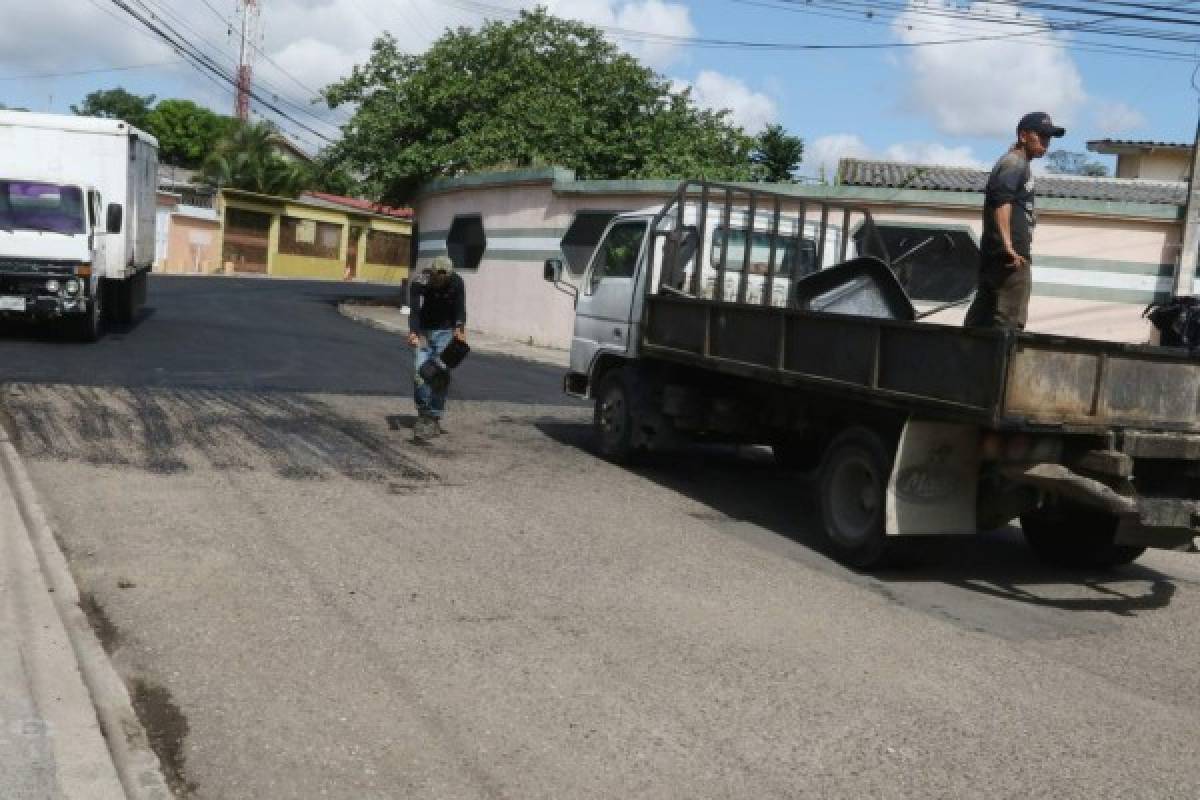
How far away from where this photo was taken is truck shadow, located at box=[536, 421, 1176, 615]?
744 cm

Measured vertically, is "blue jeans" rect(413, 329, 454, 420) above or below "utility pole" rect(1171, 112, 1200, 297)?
below

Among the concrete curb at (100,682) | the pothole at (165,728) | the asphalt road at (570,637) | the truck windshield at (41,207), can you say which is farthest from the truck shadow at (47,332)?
the pothole at (165,728)

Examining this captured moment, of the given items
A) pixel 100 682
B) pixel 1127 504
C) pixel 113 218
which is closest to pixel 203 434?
pixel 100 682

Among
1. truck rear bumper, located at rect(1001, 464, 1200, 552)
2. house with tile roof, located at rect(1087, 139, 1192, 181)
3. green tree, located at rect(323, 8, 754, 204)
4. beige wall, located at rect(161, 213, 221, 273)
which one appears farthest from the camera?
beige wall, located at rect(161, 213, 221, 273)

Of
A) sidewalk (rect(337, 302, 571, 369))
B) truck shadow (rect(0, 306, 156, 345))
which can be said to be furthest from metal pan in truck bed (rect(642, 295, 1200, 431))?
truck shadow (rect(0, 306, 156, 345))

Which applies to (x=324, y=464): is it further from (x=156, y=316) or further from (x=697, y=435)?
(x=156, y=316)

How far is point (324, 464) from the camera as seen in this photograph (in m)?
9.61

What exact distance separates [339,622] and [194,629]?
2.14ft

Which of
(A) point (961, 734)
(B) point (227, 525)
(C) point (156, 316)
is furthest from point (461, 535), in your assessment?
(C) point (156, 316)

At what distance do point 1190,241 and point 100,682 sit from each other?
18.1 metres

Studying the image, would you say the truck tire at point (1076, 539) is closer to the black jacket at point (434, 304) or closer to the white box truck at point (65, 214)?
the black jacket at point (434, 304)

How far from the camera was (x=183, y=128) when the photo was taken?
78.2 m

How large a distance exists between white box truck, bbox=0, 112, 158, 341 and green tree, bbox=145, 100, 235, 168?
62677mm

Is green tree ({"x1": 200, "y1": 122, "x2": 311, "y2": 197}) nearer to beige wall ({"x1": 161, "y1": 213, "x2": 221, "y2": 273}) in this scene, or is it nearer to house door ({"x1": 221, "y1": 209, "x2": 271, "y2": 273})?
house door ({"x1": 221, "y1": 209, "x2": 271, "y2": 273})
